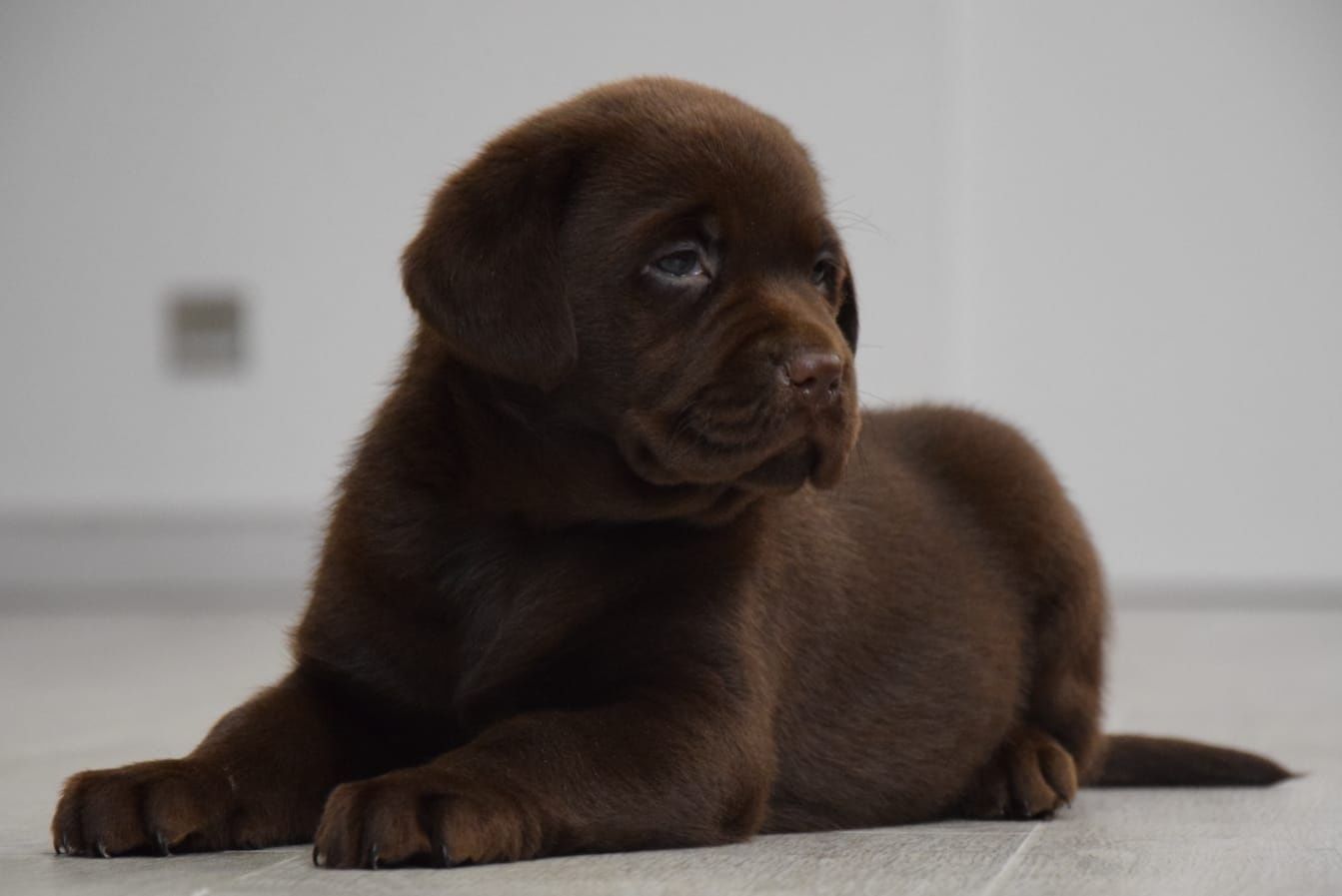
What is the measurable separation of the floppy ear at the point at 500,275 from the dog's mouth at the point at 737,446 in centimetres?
14

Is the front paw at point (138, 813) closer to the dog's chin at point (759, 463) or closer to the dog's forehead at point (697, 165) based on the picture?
the dog's chin at point (759, 463)

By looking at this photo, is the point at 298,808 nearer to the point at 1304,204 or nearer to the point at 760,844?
the point at 760,844

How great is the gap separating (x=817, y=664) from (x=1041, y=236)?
614 cm

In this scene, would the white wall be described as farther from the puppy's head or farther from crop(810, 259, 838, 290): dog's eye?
the puppy's head

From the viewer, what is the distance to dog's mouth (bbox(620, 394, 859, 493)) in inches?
88.0

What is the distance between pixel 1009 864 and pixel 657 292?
0.80 meters

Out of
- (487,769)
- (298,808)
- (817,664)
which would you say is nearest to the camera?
(487,769)

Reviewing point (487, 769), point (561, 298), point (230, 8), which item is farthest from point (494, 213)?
point (230, 8)

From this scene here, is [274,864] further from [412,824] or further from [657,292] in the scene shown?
[657,292]

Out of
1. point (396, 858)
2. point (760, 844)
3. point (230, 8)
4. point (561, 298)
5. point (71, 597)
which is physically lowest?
point (71, 597)

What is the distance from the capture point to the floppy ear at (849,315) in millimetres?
2729

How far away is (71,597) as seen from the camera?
827 cm

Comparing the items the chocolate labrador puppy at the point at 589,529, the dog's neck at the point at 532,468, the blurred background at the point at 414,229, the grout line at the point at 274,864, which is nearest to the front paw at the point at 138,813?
the chocolate labrador puppy at the point at 589,529

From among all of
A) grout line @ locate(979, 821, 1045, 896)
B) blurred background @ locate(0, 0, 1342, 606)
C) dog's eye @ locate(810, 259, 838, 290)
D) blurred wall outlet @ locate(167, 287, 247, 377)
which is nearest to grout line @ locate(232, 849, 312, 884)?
grout line @ locate(979, 821, 1045, 896)
